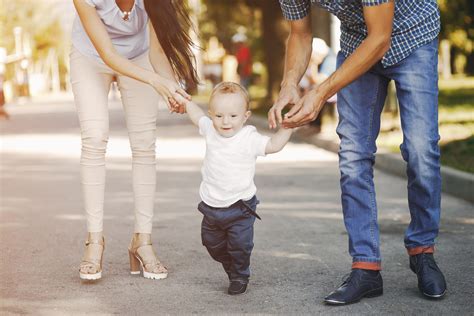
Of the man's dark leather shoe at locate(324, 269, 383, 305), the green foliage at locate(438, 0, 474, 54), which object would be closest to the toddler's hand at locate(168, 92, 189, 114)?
the man's dark leather shoe at locate(324, 269, 383, 305)

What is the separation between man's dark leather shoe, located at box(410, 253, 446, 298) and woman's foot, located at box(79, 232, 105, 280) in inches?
60.9

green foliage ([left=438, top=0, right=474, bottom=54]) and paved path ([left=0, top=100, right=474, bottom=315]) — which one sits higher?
green foliage ([left=438, top=0, right=474, bottom=54])

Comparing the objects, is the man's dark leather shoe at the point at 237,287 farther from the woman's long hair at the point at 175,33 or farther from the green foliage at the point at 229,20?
the green foliage at the point at 229,20

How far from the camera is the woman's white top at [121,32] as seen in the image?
4.71m

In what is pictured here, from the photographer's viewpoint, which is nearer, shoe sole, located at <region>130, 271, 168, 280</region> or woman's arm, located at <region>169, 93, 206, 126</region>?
woman's arm, located at <region>169, 93, 206, 126</region>

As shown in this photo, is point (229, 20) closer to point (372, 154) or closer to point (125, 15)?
point (125, 15)

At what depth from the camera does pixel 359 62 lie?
403 centimetres

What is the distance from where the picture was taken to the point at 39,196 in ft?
27.8

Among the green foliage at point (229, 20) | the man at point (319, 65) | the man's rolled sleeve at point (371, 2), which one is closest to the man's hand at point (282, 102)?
the man's rolled sleeve at point (371, 2)

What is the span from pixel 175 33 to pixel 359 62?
1075mm

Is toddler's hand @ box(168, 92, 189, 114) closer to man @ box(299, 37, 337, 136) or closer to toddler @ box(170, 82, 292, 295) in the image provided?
toddler @ box(170, 82, 292, 295)

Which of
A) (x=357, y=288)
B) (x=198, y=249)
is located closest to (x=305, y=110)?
(x=357, y=288)

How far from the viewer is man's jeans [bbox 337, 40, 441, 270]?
4.28 m

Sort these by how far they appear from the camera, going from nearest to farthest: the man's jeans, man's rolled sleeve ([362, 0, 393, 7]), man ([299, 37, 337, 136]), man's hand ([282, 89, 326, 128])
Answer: man's rolled sleeve ([362, 0, 393, 7]) < man's hand ([282, 89, 326, 128]) < the man's jeans < man ([299, 37, 337, 136])
